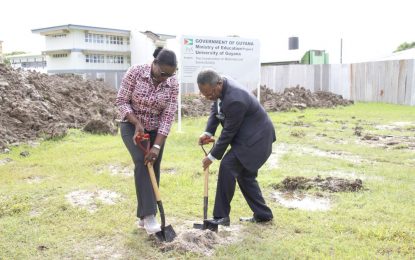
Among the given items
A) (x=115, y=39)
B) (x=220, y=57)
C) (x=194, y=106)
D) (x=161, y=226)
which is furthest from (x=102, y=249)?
(x=115, y=39)

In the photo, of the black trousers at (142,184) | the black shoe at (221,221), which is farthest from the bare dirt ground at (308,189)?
the black trousers at (142,184)

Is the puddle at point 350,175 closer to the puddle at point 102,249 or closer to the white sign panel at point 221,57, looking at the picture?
the puddle at point 102,249

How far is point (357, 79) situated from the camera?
2477 centimetres

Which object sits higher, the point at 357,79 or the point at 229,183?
the point at 357,79

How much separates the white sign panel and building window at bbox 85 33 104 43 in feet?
A: 121

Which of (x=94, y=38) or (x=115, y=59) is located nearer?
(x=94, y=38)

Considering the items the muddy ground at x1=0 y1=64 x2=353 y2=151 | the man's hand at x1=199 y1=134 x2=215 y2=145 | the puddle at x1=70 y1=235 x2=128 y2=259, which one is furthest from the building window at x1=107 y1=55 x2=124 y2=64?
the puddle at x1=70 y1=235 x2=128 y2=259

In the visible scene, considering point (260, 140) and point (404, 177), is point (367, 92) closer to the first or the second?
point (404, 177)

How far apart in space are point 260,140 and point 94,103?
11848 millimetres

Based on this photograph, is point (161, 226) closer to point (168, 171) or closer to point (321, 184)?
point (321, 184)

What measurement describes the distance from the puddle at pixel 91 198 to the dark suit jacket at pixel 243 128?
198 centimetres

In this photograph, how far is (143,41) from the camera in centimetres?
4809

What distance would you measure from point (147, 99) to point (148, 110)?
13 centimetres

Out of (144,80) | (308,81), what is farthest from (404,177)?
(308,81)
